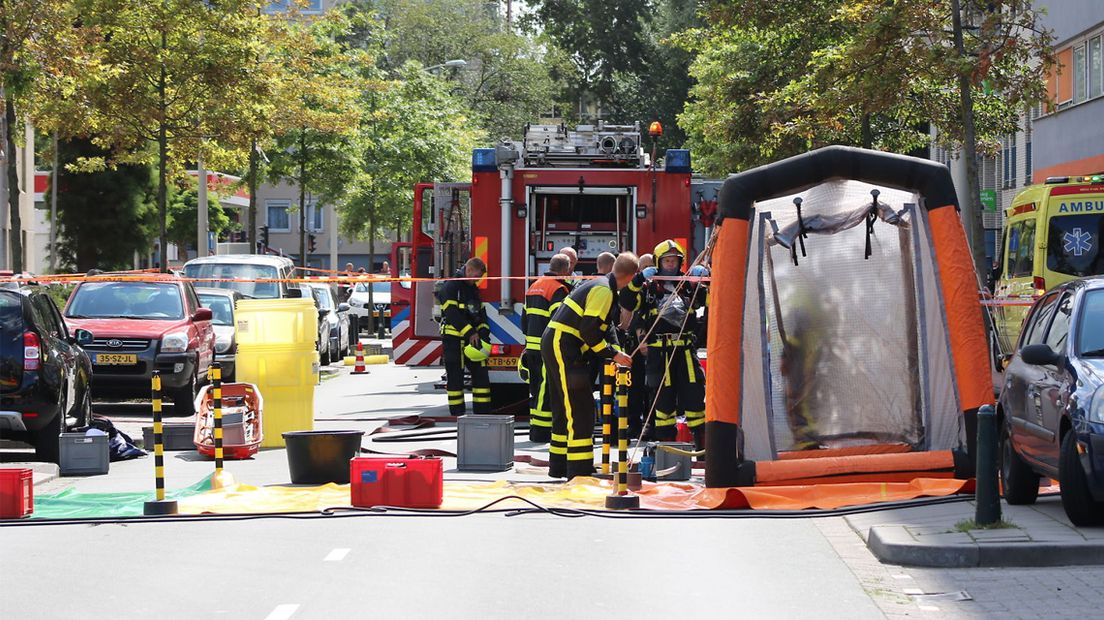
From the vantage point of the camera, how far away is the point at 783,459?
506 inches

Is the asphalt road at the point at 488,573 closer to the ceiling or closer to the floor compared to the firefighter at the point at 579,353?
closer to the floor

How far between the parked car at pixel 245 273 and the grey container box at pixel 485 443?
1408 cm

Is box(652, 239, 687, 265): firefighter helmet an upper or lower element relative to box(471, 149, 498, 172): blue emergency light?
lower

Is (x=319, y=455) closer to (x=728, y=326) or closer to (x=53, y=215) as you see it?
(x=728, y=326)

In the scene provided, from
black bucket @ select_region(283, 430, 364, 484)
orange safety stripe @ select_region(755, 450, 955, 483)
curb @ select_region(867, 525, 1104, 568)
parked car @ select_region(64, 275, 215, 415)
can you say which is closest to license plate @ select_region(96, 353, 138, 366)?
parked car @ select_region(64, 275, 215, 415)

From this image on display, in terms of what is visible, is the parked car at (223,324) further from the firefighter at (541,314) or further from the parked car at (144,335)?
the firefighter at (541,314)

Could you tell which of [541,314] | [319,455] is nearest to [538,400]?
[541,314]

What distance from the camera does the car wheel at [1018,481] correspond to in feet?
37.5

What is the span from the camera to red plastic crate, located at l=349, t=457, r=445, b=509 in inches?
467

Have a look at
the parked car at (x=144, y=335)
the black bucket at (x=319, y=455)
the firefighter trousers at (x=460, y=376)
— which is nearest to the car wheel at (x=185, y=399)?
the parked car at (x=144, y=335)

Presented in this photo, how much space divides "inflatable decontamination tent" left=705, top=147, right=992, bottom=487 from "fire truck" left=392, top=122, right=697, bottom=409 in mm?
5963

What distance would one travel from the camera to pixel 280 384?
16.9 metres

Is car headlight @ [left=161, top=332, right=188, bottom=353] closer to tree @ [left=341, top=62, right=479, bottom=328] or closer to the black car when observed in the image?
the black car

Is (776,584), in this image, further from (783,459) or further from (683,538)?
(783,459)
